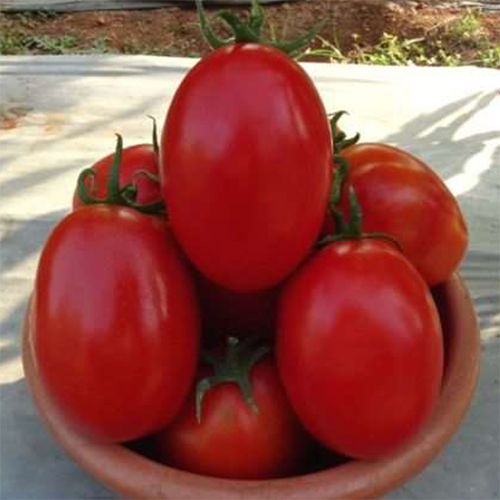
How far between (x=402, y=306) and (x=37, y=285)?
0.65ft

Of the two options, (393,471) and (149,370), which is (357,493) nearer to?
(393,471)

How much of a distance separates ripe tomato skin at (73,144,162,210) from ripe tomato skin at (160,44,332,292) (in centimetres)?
7

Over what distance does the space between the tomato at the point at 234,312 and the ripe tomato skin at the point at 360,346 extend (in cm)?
5

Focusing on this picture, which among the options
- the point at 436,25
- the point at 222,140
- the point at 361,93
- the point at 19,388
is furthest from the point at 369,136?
the point at 436,25

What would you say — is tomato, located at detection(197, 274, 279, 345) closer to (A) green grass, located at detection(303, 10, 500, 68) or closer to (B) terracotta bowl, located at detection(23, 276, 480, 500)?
(B) terracotta bowl, located at detection(23, 276, 480, 500)

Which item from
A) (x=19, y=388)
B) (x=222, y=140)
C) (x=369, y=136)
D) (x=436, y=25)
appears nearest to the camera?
(x=222, y=140)

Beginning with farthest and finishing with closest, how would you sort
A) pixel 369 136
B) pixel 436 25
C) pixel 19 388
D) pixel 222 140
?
pixel 436 25
pixel 369 136
pixel 19 388
pixel 222 140

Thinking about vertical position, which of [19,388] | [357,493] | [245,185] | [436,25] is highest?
[245,185]

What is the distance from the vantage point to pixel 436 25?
1972 mm

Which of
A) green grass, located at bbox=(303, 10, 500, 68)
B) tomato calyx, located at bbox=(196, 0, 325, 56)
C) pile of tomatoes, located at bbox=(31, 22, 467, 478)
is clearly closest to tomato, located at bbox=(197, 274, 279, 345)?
pile of tomatoes, located at bbox=(31, 22, 467, 478)

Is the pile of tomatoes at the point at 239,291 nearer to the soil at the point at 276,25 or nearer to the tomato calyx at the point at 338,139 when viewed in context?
the tomato calyx at the point at 338,139

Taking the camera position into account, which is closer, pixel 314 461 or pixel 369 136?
pixel 314 461

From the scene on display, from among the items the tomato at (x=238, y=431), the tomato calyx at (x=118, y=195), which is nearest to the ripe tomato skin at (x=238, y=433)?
the tomato at (x=238, y=431)

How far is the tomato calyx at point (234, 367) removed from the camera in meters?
0.56
